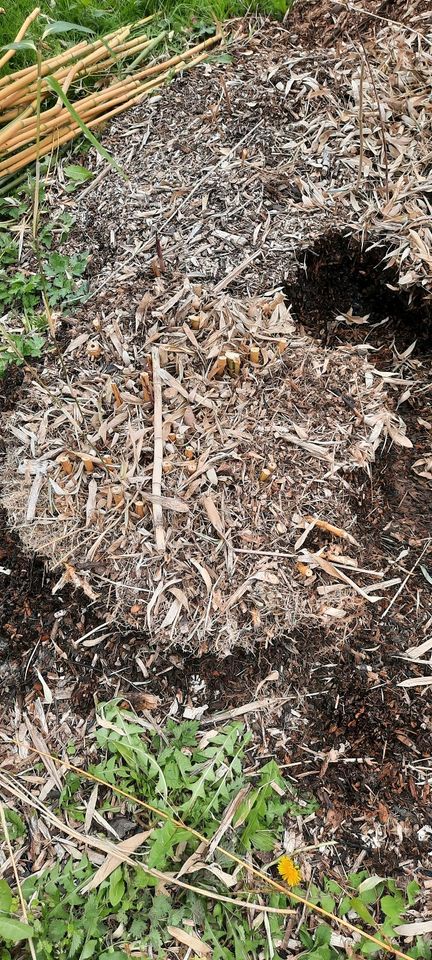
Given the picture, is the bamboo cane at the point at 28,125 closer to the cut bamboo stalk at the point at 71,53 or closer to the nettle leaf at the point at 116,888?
the cut bamboo stalk at the point at 71,53

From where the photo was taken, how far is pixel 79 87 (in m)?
2.88

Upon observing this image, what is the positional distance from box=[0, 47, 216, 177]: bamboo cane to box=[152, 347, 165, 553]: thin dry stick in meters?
1.29

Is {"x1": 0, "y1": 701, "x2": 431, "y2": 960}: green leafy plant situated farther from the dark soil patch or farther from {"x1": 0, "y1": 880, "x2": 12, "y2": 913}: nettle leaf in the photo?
the dark soil patch

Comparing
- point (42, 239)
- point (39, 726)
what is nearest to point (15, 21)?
point (42, 239)

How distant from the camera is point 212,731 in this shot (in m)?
1.86

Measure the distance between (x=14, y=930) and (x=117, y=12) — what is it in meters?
3.67

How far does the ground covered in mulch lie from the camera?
6.23 feet

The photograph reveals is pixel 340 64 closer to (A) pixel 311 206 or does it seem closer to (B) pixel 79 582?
(A) pixel 311 206

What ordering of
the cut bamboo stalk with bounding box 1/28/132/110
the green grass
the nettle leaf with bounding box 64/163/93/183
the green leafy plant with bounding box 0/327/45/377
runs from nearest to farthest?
the green leafy plant with bounding box 0/327/45/377
the cut bamboo stalk with bounding box 1/28/132/110
the nettle leaf with bounding box 64/163/93/183
the green grass

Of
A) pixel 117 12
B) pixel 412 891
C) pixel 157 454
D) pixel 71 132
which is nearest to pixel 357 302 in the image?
pixel 157 454

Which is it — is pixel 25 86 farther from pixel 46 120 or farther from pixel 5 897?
pixel 5 897

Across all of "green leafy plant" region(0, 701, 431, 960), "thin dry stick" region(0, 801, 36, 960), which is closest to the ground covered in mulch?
"green leafy plant" region(0, 701, 431, 960)

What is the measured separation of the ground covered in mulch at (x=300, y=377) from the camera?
1.90 m

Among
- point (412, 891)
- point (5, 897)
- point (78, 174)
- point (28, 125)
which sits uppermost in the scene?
point (28, 125)
